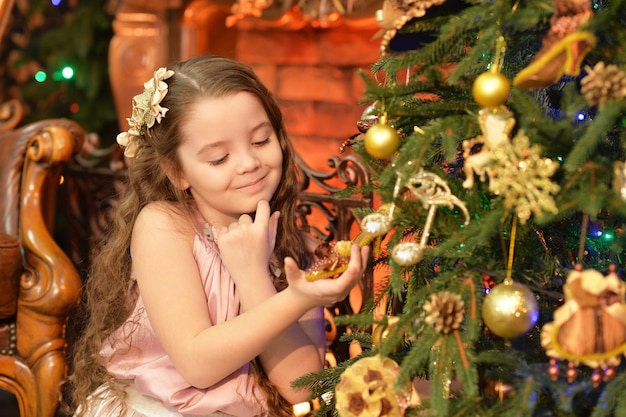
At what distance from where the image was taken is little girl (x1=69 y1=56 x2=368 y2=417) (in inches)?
51.0

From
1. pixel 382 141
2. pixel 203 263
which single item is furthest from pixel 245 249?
pixel 382 141

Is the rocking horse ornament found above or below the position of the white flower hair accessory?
above

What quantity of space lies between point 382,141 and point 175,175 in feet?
1.68

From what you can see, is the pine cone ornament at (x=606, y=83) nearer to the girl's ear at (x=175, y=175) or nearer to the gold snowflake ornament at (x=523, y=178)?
the gold snowflake ornament at (x=523, y=178)

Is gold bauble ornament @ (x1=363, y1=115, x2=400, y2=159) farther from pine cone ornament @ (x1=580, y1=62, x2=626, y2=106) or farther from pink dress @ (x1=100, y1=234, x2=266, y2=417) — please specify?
pink dress @ (x1=100, y1=234, x2=266, y2=417)

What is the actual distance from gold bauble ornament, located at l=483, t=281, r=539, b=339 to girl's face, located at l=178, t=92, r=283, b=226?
500 mm

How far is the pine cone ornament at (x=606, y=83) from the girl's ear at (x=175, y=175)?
741 mm

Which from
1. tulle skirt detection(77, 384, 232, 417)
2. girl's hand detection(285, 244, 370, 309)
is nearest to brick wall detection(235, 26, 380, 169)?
tulle skirt detection(77, 384, 232, 417)

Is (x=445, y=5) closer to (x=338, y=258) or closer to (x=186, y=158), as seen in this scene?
(x=338, y=258)

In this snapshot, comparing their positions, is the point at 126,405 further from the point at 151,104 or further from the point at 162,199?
the point at 151,104

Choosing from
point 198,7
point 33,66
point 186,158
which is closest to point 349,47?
point 198,7

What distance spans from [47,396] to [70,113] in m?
2.28

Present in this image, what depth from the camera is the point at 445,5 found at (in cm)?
110

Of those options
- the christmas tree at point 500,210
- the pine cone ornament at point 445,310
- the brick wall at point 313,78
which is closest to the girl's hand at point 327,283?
the christmas tree at point 500,210
